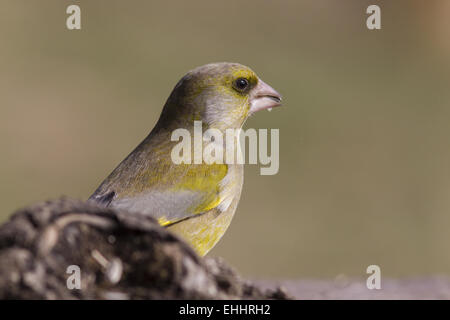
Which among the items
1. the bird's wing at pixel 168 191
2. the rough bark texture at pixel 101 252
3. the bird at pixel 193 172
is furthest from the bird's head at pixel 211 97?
the rough bark texture at pixel 101 252

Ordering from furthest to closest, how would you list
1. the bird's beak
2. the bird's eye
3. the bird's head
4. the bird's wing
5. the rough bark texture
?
the bird's beak
the bird's eye
the bird's head
the bird's wing
the rough bark texture

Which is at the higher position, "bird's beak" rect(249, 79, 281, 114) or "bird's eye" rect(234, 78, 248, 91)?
"bird's eye" rect(234, 78, 248, 91)

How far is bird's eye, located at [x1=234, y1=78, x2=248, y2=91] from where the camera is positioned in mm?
4898

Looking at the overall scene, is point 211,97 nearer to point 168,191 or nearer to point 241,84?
point 241,84

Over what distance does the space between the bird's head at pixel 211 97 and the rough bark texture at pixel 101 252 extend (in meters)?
2.53

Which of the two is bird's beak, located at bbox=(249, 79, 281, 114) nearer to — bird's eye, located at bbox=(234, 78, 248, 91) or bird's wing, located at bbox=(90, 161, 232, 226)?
bird's eye, located at bbox=(234, 78, 248, 91)

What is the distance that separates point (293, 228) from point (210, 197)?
783 centimetres

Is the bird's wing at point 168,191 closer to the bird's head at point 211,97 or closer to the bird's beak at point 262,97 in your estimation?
the bird's head at point 211,97

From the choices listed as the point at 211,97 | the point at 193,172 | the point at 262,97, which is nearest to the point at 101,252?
the point at 193,172

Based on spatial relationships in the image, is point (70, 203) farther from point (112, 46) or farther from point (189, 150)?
point (112, 46)

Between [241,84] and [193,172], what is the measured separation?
879 millimetres

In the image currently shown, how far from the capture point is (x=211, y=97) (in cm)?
475

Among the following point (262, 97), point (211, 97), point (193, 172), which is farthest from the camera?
point (262, 97)

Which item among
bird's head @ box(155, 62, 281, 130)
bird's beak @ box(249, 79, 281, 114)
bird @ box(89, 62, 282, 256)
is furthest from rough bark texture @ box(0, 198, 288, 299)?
bird's beak @ box(249, 79, 281, 114)
